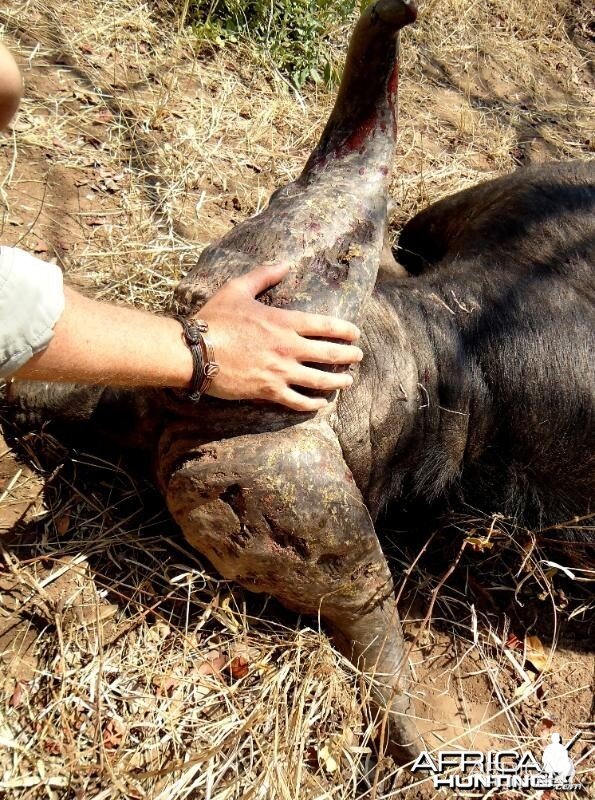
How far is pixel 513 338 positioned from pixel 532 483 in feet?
1.82

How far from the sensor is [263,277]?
6.26 ft

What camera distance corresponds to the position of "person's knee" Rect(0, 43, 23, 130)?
1.44 meters

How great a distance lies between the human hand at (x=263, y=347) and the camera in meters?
1.79

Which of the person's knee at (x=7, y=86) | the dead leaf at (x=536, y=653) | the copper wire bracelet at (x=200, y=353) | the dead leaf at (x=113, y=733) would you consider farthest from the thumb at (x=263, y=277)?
the dead leaf at (x=536, y=653)

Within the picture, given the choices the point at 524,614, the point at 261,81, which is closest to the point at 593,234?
the point at 524,614

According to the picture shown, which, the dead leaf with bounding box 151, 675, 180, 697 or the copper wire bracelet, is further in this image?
the dead leaf with bounding box 151, 675, 180, 697

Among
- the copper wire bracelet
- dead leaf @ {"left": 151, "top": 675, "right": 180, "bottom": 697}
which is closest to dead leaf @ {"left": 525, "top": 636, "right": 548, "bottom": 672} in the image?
dead leaf @ {"left": 151, "top": 675, "right": 180, "bottom": 697}

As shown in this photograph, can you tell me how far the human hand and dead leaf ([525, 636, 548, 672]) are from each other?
1421 mm

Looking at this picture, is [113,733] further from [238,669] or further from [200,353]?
[200,353]

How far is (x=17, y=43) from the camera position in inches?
145

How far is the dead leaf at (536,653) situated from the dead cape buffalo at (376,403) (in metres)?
0.45

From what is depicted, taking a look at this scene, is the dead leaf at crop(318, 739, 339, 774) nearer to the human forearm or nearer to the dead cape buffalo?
the dead cape buffalo

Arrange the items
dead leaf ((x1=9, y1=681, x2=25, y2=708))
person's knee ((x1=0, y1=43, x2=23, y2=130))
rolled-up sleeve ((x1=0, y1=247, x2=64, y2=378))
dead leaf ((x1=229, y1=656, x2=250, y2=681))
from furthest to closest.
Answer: dead leaf ((x1=229, y1=656, x2=250, y2=681))
dead leaf ((x1=9, y1=681, x2=25, y2=708))
rolled-up sleeve ((x1=0, y1=247, x2=64, y2=378))
person's knee ((x1=0, y1=43, x2=23, y2=130))

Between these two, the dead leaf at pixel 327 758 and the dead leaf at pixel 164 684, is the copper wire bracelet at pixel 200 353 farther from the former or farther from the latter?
the dead leaf at pixel 327 758
